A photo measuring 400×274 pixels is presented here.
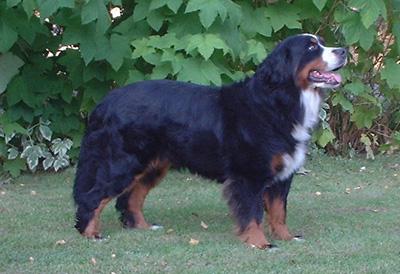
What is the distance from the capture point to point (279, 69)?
6043mm

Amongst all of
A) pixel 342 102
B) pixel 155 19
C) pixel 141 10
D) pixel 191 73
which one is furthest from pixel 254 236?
pixel 342 102

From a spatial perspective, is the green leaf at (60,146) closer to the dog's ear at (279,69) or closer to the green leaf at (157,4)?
the green leaf at (157,4)

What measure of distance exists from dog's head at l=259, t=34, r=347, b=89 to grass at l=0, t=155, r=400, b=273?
1196mm

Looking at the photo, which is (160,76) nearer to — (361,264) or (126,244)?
(126,244)

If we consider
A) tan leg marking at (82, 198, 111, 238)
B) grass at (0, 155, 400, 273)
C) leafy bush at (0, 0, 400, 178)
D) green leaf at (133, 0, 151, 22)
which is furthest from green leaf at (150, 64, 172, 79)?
tan leg marking at (82, 198, 111, 238)

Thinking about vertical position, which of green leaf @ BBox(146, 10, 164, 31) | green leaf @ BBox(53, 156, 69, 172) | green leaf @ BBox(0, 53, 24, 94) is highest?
green leaf @ BBox(146, 10, 164, 31)

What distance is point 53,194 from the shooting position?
8.34 meters

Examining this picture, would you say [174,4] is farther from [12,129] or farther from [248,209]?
[248,209]

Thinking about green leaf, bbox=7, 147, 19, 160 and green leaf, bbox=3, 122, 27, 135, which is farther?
green leaf, bbox=7, 147, 19, 160

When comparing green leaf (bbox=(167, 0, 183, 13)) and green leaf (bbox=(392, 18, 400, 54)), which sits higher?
green leaf (bbox=(167, 0, 183, 13))

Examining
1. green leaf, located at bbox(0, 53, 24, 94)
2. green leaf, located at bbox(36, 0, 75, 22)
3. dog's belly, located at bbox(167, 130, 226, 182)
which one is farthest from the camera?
green leaf, located at bbox(0, 53, 24, 94)

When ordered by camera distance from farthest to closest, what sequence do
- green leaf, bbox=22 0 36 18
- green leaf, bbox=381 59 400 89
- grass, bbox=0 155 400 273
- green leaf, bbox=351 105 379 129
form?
1. green leaf, bbox=351 105 379 129
2. green leaf, bbox=381 59 400 89
3. green leaf, bbox=22 0 36 18
4. grass, bbox=0 155 400 273

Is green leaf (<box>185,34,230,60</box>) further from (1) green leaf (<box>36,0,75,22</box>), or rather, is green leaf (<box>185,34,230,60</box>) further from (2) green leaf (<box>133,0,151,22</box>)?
(1) green leaf (<box>36,0,75,22</box>)

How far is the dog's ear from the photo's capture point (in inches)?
237
